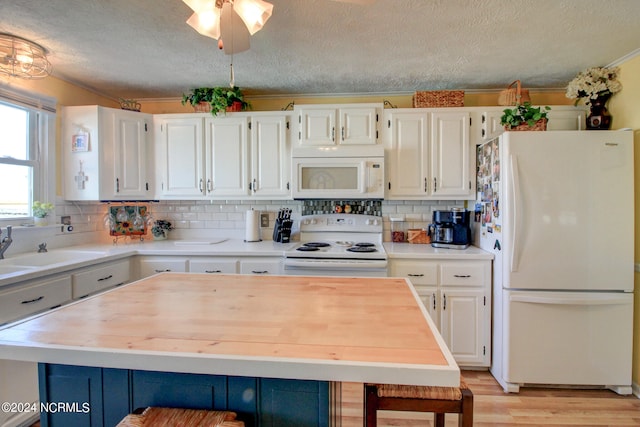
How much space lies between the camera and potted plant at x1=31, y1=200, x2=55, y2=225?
250 centimetres

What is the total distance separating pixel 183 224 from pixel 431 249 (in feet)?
8.19

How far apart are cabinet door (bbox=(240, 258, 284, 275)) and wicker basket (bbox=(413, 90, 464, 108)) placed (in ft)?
6.15

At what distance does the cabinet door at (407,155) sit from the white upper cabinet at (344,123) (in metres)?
0.16

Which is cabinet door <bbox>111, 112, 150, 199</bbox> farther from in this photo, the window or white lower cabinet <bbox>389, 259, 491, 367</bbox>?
white lower cabinet <bbox>389, 259, 491, 367</bbox>

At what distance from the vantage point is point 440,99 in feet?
9.18

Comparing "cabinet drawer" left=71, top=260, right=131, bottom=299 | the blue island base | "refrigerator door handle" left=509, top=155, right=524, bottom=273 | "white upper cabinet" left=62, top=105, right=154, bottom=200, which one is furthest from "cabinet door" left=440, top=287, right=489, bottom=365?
"white upper cabinet" left=62, top=105, right=154, bottom=200

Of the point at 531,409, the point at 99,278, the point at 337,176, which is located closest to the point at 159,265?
the point at 99,278

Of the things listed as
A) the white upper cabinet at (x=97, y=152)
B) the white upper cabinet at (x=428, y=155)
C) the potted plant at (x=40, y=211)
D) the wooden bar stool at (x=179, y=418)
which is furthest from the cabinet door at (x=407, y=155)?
the potted plant at (x=40, y=211)

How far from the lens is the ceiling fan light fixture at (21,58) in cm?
207

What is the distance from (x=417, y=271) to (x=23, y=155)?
3276mm

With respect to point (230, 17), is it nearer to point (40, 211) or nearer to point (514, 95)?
point (40, 211)

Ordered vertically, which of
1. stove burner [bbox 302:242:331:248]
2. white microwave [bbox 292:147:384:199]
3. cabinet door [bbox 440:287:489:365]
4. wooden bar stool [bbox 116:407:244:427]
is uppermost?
white microwave [bbox 292:147:384:199]

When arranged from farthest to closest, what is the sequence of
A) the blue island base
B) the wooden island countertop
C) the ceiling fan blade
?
the ceiling fan blade, the blue island base, the wooden island countertop

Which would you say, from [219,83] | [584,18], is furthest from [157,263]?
[584,18]
